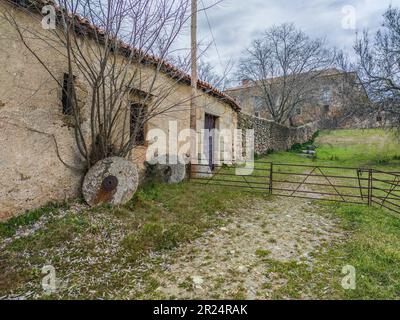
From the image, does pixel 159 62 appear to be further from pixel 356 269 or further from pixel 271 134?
pixel 271 134

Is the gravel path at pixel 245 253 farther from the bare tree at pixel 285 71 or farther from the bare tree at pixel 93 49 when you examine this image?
the bare tree at pixel 285 71

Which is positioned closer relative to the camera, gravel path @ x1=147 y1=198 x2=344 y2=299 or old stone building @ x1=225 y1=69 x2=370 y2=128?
gravel path @ x1=147 y1=198 x2=344 y2=299

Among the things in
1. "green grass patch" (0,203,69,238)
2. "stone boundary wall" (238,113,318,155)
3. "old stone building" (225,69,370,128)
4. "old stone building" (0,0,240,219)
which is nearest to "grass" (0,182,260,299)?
"green grass patch" (0,203,69,238)

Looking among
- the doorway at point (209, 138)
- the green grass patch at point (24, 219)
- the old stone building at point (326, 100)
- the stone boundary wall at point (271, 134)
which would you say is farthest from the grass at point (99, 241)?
the old stone building at point (326, 100)

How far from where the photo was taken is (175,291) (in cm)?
297

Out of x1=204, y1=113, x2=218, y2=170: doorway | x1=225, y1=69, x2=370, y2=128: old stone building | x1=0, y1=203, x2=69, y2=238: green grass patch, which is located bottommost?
x1=0, y1=203, x2=69, y2=238: green grass patch

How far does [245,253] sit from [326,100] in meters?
26.9

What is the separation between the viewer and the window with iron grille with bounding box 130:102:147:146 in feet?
19.5

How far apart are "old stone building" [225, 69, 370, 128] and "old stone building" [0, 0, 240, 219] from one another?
11793 mm

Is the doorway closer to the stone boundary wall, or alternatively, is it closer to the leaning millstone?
the stone boundary wall

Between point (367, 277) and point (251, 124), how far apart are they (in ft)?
40.5

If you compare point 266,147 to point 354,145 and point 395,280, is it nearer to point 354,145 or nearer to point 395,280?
point 354,145

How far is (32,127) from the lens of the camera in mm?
4660
